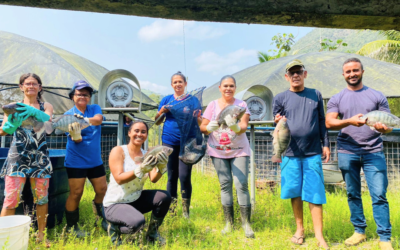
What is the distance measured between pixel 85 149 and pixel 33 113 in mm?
786

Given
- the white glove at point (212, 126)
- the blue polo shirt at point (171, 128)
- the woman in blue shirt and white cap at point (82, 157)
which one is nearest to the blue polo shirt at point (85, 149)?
the woman in blue shirt and white cap at point (82, 157)

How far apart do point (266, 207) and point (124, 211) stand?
2877 mm

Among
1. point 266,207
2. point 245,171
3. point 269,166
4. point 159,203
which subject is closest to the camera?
point 159,203

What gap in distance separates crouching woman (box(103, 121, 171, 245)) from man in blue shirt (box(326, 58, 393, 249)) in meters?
2.38

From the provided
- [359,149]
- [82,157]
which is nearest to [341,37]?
[359,149]

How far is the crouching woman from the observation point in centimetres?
316

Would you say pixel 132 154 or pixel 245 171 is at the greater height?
pixel 132 154

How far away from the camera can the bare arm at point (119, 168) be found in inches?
126

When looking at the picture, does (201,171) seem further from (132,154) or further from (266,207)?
(132,154)

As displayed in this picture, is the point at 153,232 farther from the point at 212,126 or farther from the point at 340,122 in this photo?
the point at 340,122

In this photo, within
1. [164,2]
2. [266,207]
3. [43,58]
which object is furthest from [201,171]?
[164,2]

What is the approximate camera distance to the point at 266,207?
16.6 feet

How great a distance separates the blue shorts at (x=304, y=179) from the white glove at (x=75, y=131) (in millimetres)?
2748

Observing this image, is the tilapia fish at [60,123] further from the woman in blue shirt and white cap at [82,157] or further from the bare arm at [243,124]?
the bare arm at [243,124]
